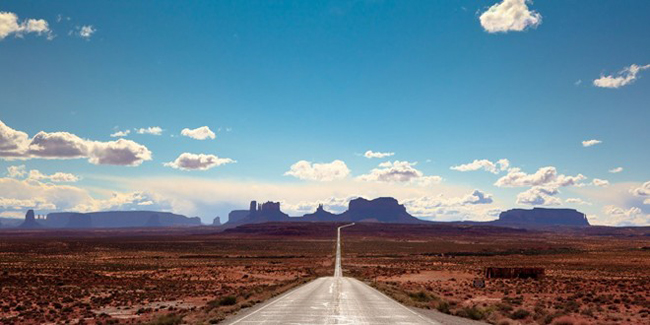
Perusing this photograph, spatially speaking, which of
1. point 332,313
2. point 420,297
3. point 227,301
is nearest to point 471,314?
point 420,297

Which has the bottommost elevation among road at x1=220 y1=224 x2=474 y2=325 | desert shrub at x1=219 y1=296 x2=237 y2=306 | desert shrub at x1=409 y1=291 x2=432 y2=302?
desert shrub at x1=409 y1=291 x2=432 y2=302

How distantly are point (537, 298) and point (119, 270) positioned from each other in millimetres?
50061

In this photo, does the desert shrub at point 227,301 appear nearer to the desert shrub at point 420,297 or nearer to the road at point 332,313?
the road at point 332,313

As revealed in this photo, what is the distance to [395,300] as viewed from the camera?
95.4 ft

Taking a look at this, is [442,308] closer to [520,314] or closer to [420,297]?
[520,314]

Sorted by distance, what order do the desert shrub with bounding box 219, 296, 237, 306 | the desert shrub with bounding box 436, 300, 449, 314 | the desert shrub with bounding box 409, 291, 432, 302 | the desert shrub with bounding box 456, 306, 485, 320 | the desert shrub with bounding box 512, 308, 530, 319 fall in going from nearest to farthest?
the desert shrub with bounding box 456, 306, 485, 320, the desert shrub with bounding box 512, 308, 530, 319, the desert shrub with bounding box 436, 300, 449, 314, the desert shrub with bounding box 219, 296, 237, 306, the desert shrub with bounding box 409, 291, 432, 302

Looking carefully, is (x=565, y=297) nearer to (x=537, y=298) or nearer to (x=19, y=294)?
(x=537, y=298)

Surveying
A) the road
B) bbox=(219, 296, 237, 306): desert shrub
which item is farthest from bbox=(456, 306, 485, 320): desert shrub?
bbox=(219, 296, 237, 306): desert shrub

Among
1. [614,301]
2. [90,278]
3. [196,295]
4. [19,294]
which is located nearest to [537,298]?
[614,301]

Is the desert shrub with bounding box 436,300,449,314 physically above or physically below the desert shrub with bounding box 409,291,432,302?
above

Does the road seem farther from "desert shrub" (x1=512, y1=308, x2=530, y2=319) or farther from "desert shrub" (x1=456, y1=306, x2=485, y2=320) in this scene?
"desert shrub" (x1=512, y1=308, x2=530, y2=319)

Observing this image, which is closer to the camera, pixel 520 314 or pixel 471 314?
pixel 471 314

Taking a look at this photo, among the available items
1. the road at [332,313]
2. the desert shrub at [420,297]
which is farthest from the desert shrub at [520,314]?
the desert shrub at [420,297]

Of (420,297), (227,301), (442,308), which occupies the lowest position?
(420,297)
